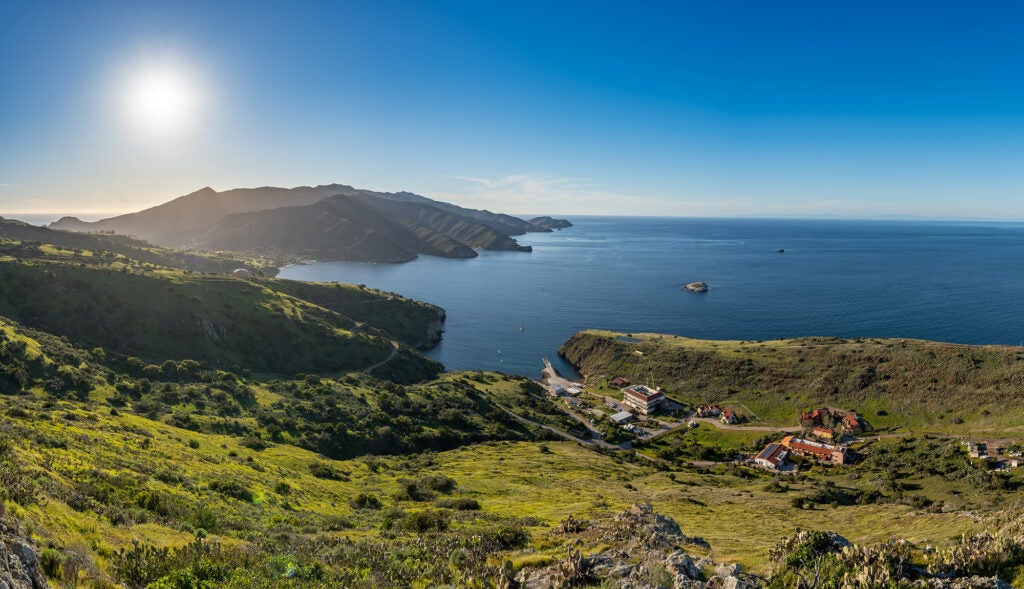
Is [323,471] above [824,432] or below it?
above

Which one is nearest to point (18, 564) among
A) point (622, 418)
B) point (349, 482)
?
point (349, 482)

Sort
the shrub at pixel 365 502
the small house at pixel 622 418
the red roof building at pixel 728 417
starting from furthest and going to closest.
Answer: the small house at pixel 622 418 < the red roof building at pixel 728 417 < the shrub at pixel 365 502

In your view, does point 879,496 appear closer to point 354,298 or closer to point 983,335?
point 983,335

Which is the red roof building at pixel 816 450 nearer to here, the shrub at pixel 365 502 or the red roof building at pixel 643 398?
the red roof building at pixel 643 398

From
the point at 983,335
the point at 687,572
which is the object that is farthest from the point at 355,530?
the point at 983,335

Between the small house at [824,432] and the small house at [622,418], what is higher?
the small house at [824,432]

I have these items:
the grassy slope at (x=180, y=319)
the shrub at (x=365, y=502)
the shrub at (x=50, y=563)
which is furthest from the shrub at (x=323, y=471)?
the grassy slope at (x=180, y=319)

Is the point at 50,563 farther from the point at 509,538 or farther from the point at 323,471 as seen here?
the point at 323,471
